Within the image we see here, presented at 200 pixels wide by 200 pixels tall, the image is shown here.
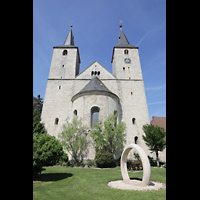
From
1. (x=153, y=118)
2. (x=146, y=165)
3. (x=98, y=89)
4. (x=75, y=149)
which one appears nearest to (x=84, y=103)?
(x=98, y=89)

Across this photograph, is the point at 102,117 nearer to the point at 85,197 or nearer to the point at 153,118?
the point at 85,197

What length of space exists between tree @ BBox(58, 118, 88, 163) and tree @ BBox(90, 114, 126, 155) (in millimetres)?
1450

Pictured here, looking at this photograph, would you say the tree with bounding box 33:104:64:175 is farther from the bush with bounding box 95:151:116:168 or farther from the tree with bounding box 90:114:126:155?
the tree with bounding box 90:114:126:155

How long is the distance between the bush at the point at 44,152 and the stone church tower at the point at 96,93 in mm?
8945

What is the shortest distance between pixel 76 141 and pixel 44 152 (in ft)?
31.5

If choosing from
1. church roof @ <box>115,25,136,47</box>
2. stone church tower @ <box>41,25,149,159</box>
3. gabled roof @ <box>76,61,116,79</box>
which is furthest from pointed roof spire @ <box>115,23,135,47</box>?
gabled roof @ <box>76,61,116,79</box>

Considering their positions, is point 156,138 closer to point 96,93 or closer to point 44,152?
point 96,93

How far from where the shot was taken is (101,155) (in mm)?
15852

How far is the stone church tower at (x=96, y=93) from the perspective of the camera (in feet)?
66.4

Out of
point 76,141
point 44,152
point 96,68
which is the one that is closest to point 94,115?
point 76,141

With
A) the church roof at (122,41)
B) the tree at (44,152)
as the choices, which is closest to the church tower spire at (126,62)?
the church roof at (122,41)

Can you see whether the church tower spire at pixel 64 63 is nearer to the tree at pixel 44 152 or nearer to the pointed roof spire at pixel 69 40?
the pointed roof spire at pixel 69 40
